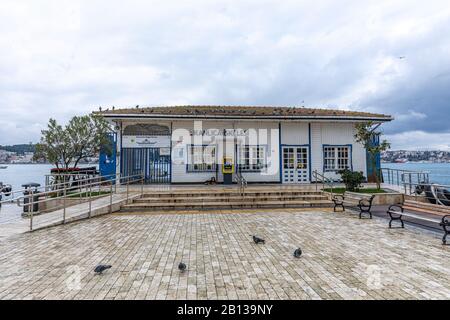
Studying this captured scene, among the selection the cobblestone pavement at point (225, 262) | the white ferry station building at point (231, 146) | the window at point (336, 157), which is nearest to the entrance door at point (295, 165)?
the white ferry station building at point (231, 146)

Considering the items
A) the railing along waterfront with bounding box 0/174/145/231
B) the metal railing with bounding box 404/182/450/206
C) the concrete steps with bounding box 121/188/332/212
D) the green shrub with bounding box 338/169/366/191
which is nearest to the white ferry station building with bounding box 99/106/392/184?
the railing along waterfront with bounding box 0/174/145/231

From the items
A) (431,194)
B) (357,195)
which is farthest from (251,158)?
(431,194)

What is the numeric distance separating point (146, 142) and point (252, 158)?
6802mm

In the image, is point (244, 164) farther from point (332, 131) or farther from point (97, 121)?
point (97, 121)

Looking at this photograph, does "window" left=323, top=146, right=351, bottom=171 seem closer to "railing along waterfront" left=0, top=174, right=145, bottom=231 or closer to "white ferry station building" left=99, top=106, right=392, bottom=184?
"white ferry station building" left=99, top=106, right=392, bottom=184

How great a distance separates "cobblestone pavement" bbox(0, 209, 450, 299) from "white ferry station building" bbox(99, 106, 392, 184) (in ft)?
27.5

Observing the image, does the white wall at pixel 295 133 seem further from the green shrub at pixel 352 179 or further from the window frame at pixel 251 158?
the green shrub at pixel 352 179

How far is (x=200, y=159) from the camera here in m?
16.5

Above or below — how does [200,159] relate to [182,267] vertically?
above

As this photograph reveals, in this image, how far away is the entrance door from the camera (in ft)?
56.5

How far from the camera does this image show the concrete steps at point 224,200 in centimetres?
1107

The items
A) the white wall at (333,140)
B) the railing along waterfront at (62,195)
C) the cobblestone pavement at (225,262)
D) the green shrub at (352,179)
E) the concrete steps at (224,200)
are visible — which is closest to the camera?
the cobblestone pavement at (225,262)

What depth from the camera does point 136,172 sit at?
16328 millimetres

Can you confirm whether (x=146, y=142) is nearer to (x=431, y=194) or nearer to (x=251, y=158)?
(x=251, y=158)
